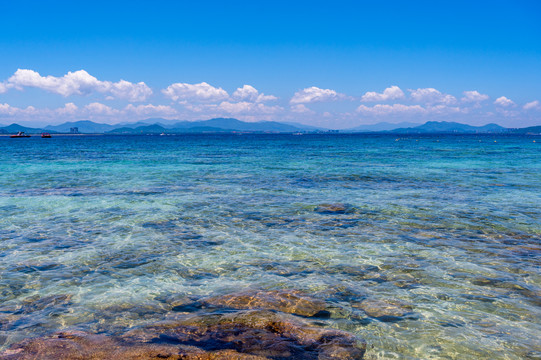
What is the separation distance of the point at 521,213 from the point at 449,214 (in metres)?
3.59

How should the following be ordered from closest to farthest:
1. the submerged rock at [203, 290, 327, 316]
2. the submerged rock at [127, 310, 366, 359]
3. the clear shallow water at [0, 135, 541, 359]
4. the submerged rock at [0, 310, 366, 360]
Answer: the submerged rock at [0, 310, 366, 360]
the submerged rock at [127, 310, 366, 359]
the clear shallow water at [0, 135, 541, 359]
the submerged rock at [203, 290, 327, 316]

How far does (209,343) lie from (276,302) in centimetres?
226

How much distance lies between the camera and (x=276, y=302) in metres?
8.07

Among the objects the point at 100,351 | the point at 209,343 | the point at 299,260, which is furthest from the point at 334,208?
the point at 100,351

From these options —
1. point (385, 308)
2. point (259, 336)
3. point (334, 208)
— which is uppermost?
point (334, 208)

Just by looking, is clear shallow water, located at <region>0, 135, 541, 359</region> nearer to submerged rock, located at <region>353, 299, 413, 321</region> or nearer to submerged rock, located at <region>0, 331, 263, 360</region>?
submerged rock, located at <region>353, 299, 413, 321</region>

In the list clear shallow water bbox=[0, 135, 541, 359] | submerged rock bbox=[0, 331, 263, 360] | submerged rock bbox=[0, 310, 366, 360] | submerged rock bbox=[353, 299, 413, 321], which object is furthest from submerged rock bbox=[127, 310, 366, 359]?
submerged rock bbox=[353, 299, 413, 321]


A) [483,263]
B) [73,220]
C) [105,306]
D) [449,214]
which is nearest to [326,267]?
[483,263]

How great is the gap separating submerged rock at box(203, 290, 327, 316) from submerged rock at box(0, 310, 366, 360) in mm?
587

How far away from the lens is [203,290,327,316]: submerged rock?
307 inches

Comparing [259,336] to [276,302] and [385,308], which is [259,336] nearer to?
[276,302]

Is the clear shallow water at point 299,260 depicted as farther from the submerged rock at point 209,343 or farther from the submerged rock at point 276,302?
the submerged rock at point 209,343

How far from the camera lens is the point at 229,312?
7.57 m

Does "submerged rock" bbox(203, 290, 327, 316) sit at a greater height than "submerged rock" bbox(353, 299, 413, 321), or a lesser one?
greater
